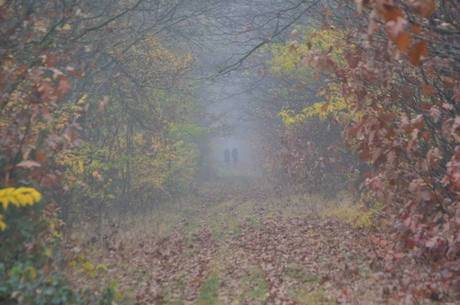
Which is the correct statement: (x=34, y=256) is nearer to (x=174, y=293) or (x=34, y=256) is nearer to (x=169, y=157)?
(x=174, y=293)

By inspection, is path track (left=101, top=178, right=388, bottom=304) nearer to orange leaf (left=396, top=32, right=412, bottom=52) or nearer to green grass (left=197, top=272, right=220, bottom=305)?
green grass (left=197, top=272, right=220, bottom=305)

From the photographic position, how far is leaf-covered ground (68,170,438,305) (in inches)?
268

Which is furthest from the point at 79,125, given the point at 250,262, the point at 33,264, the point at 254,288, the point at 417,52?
the point at 417,52

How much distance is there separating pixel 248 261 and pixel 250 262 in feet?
0.36

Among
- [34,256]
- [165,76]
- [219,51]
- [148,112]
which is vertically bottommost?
[34,256]

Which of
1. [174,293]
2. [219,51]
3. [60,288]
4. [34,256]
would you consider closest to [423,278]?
[174,293]

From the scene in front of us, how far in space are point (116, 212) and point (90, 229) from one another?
3.50m

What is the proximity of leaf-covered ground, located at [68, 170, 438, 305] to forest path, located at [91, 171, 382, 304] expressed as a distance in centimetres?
2

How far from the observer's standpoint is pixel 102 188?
13.9m

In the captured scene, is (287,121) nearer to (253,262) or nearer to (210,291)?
(253,262)

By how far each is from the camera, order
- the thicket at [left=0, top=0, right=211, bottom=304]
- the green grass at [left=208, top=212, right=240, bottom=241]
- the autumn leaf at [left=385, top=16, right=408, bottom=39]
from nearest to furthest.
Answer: the autumn leaf at [left=385, top=16, right=408, bottom=39] → the thicket at [left=0, top=0, right=211, bottom=304] → the green grass at [left=208, top=212, right=240, bottom=241]

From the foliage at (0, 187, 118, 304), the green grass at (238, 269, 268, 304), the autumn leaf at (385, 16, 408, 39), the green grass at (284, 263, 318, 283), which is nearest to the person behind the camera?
the autumn leaf at (385, 16, 408, 39)

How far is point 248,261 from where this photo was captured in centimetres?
903

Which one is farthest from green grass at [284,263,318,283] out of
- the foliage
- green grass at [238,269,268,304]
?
the foliage
